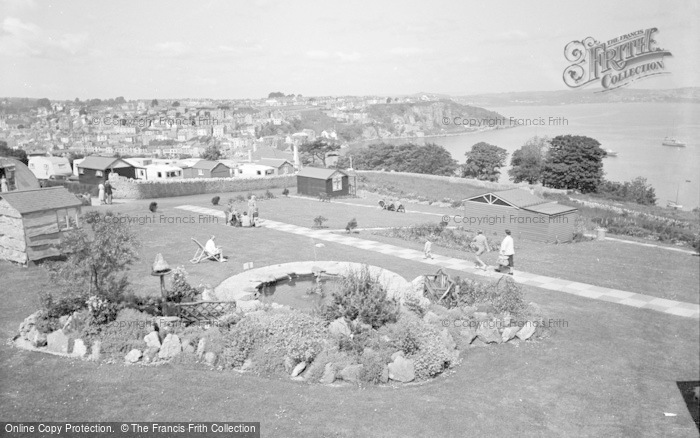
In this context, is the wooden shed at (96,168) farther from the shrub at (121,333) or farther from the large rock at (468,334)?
the large rock at (468,334)

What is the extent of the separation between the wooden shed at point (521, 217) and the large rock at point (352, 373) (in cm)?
1656

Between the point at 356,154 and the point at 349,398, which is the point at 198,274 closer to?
the point at 349,398

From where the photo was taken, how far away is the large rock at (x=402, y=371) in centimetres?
1055

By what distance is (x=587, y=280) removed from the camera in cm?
1659

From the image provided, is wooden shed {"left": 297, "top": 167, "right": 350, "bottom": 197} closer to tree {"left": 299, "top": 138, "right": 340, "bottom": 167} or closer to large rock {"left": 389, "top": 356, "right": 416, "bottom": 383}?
large rock {"left": 389, "top": 356, "right": 416, "bottom": 383}

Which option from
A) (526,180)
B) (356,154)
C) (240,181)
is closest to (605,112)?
(240,181)

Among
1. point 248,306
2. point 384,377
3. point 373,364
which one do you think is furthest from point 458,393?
point 248,306

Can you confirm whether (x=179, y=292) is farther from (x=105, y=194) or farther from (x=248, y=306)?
(x=105, y=194)

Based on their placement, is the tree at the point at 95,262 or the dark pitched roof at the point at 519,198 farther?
the dark pitched roof at the point at 519,198

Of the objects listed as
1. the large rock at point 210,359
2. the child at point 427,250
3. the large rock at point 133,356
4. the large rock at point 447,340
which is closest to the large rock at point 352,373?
the large rock at point 447,340

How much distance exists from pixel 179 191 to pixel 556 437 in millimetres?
39699

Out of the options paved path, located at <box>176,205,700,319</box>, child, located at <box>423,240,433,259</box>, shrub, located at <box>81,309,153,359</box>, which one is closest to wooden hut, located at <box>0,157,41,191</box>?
paved path, located at <box>176,205,700,319</box>

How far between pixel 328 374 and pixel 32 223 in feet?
45.2

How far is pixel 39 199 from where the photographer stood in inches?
745
